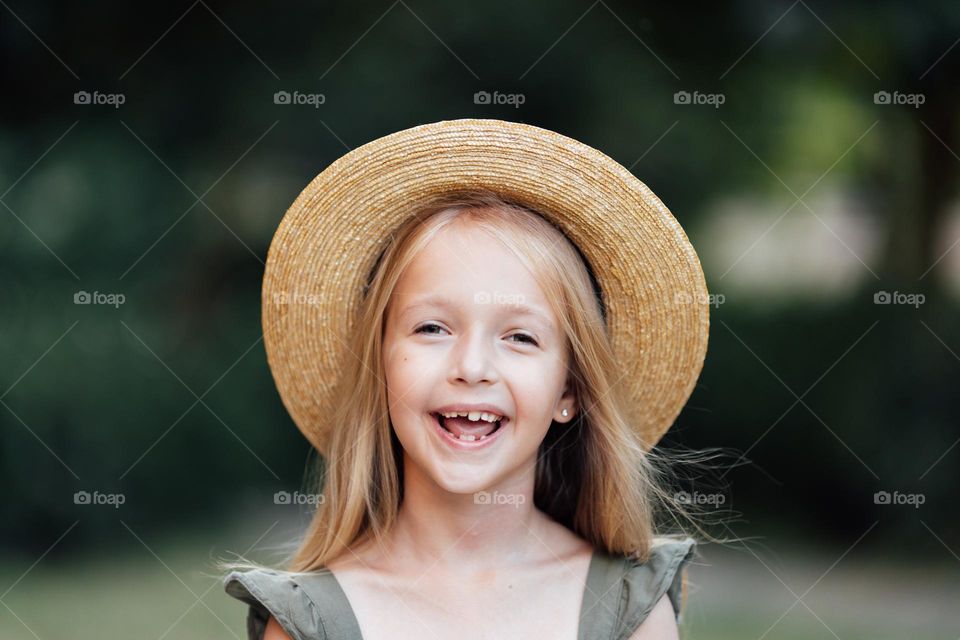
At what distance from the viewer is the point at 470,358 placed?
1898 mm

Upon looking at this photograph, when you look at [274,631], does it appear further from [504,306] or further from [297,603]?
[504,306]

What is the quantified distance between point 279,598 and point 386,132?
302cm

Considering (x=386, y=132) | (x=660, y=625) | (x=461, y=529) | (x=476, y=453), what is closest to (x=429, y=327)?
(x=476, y=453)

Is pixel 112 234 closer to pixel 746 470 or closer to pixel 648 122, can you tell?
pixel 648 122

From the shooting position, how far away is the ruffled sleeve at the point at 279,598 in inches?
75.8

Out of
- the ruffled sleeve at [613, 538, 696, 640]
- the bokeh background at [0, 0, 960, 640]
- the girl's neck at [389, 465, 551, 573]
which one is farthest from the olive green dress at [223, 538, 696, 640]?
the bokeh background at [0, 0, 960, 640]

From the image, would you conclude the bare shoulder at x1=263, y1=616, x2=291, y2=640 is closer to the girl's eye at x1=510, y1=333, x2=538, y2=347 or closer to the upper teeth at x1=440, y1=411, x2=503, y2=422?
the upper teeth at x1=440, y1=411, x2=503, y2=422

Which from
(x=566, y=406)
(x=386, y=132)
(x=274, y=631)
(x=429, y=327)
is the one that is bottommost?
(x=274, y=631)

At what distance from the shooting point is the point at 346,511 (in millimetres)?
2104

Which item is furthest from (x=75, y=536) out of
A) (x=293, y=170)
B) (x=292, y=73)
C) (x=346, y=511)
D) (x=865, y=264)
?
(x=865, y=264)

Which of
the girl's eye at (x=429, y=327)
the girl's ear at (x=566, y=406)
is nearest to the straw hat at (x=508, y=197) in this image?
the girl's ear at (x=566, y=406)

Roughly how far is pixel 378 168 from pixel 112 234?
127 inches

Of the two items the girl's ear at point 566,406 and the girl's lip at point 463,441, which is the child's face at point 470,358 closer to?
the girl's lip at point 463,441

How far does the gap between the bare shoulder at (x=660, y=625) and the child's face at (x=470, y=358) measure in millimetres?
365
